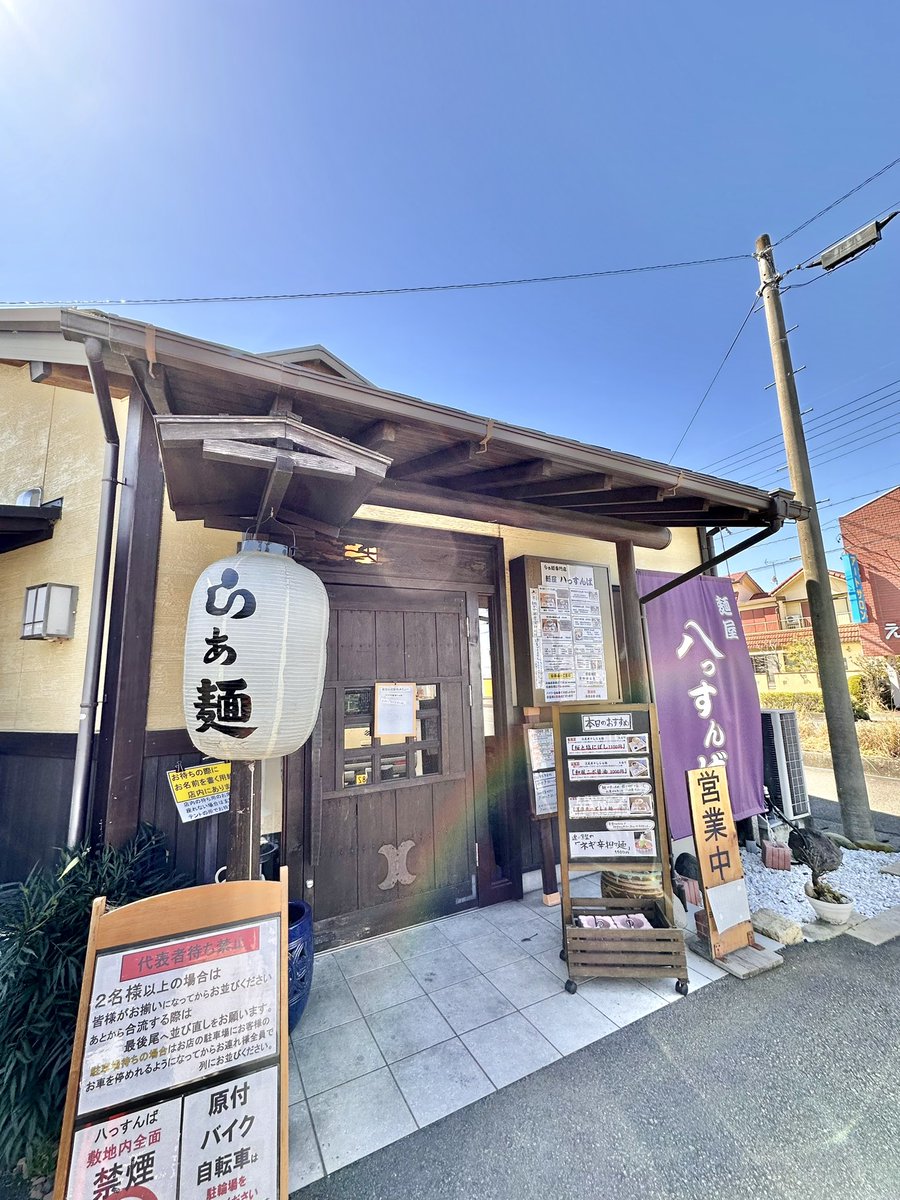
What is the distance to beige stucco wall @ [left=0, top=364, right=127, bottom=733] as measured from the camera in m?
3.38

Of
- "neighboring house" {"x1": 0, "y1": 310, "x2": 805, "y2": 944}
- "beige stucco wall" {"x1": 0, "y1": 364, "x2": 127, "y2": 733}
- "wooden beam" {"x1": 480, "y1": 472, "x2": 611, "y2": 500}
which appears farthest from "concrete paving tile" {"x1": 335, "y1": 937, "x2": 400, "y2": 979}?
"wooden beam" {"x1": 480, "y1": 472, "x2": 611, "y2": 500}

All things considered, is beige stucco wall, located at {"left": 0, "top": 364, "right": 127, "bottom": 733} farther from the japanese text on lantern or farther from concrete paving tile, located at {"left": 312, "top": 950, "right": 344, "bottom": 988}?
concrete paving tile, located at {"left": 312, "top": 950, "right": 344, "bottom": 988}

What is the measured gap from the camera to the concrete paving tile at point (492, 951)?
3369 millimetres

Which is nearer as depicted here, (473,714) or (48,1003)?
(48,1003)

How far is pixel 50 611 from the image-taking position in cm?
328

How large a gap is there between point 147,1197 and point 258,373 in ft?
9.96

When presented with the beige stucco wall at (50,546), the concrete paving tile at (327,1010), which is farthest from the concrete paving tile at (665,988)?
the beige stucco wall at (50,546)

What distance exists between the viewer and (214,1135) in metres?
1.63

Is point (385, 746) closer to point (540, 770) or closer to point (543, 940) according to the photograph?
point (540, 770)

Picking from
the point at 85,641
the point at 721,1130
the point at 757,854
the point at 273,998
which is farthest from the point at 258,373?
the point at 757,854

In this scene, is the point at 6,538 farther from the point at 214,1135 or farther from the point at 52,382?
the point at 214,1135

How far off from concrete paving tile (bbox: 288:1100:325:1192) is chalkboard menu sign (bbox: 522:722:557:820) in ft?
8.27

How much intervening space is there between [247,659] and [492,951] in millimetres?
2998

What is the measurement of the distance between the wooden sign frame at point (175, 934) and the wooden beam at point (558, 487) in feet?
9.55
